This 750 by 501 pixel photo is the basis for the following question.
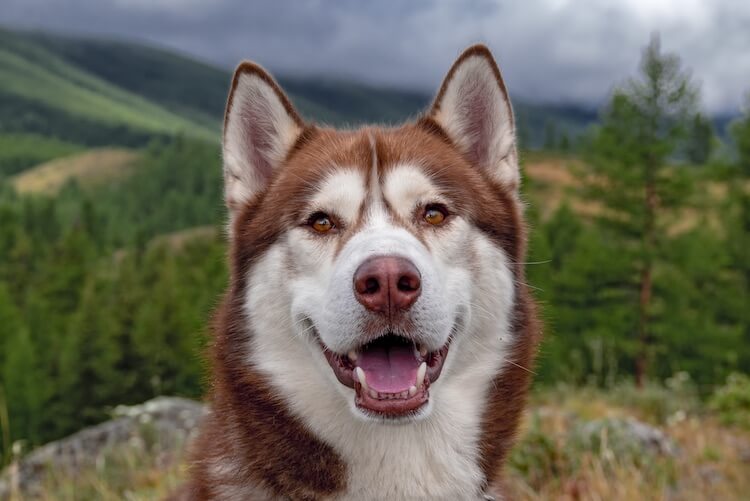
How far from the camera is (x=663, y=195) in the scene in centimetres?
2792

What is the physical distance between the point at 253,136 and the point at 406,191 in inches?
42.1

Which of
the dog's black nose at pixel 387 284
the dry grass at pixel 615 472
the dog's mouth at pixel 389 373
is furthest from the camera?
the dry grass at pixel 615 472

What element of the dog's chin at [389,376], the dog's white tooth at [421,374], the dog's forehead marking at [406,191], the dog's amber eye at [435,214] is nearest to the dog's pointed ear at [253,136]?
the dog's forehead marking at [406,191]

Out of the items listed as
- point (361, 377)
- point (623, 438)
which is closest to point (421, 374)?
point (361, 377)

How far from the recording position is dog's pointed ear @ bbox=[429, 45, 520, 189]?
13.0 feet

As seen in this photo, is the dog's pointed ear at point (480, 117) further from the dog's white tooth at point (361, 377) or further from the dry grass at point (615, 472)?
the dry grass at point (615, 472)

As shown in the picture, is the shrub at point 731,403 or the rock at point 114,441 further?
the shrub at point 731,403

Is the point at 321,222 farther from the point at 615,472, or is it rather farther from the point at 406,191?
the point at 615,472

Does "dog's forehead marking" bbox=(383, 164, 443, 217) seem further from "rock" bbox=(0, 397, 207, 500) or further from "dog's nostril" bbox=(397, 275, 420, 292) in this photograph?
"rock" bbox=(0, 397, 207, 500)

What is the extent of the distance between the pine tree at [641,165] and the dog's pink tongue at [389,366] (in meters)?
25.7

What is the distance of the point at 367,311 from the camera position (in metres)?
2.99

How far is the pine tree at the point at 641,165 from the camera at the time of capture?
26.8 m

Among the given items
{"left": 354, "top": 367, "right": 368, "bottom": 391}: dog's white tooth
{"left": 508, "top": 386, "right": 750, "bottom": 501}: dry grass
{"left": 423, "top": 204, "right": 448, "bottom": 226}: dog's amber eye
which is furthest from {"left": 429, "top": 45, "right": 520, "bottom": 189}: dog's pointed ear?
{"left": 508, "top": 386, "right": 750, "bottom": 501}: dry grass

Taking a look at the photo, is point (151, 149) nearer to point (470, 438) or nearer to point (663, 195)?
point (663, 195)
